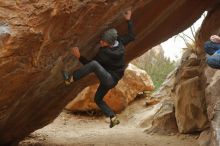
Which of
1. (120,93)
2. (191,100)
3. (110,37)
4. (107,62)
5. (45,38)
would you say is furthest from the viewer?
(120,93)

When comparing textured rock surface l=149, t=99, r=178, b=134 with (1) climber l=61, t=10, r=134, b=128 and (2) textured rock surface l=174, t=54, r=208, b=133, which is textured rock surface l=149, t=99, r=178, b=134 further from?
(1) climber l=61, t=10, r=134, b=128

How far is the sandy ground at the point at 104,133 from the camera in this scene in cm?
1103

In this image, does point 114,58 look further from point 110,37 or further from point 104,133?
point 104,133

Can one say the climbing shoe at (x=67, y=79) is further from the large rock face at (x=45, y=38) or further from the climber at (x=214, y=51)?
the climber at (x=214, y=51)

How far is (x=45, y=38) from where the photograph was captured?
628 cm

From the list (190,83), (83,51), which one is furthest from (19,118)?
(190,83)

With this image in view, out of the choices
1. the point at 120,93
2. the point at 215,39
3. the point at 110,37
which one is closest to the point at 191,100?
the point at 215,39

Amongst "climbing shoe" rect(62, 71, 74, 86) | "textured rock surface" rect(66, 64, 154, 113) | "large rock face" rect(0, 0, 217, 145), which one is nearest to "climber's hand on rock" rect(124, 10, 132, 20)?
"large rock face" rect(0, 0, 217, 145)

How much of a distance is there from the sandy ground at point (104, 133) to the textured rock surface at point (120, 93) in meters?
0.35

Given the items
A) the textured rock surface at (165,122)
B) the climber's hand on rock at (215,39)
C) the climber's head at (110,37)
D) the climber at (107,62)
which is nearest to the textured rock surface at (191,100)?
the textured rock surface at (165,122)

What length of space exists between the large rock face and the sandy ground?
6.19ft

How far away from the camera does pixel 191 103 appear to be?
11.1 metres

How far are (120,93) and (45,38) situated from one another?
10109 millimetres

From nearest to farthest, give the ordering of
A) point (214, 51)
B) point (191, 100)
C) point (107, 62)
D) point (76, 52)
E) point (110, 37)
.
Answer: point (110, 37), point (76, 52), point (107, 62), point (214, 51), point (191, 100)
